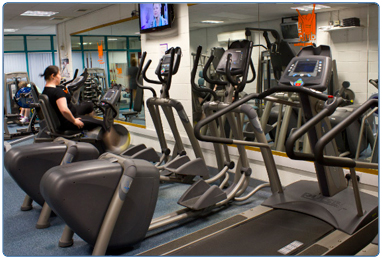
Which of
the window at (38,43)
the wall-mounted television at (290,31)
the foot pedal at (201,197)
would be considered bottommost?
the foot pedal at (201,197)

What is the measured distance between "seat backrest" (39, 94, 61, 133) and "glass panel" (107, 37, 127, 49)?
2.36 metres

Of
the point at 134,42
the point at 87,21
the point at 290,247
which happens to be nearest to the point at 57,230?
the point at 290,247

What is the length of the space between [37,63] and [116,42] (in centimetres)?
902

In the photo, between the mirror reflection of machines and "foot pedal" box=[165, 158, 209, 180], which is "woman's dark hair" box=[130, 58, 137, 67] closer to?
the mirror reflection of machines

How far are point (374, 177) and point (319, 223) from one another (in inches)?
33.6

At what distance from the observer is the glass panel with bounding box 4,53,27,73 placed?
549 inches

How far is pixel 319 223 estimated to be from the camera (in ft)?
9.42

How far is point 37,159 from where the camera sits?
3.40 meters

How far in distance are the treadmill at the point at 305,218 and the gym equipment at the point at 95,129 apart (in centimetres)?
243

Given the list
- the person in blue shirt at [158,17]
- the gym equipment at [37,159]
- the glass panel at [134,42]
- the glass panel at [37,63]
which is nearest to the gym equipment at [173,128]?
the gym equipment at [37,159]

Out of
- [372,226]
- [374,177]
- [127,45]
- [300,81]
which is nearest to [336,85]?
[374,177]

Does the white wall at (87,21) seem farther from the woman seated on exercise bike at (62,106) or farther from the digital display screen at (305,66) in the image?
the digital display screen at (305,66)

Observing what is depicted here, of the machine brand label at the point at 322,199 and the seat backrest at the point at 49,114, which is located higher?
the seat backrest at the point at 49,114

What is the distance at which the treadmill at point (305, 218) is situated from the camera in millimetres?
2555
